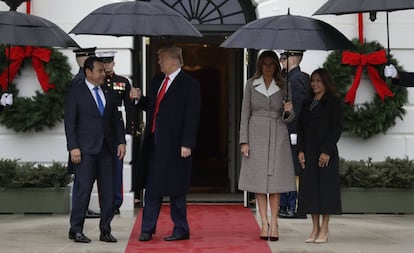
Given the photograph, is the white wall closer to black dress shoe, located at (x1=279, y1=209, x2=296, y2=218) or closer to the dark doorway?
black dress shoe, located at (x1=279, y1=209, x2=296, y2=218)

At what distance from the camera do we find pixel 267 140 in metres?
8.49

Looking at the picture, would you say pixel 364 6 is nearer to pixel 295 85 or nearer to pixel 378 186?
pixel 295 85

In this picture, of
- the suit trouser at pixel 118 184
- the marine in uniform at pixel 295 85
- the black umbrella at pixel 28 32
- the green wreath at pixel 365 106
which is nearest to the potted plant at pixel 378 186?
the green wreath at pixel 365 106

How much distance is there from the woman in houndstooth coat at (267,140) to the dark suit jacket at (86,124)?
1.39 meters

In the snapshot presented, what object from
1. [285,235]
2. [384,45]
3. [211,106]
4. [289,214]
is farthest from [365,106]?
[211,106]

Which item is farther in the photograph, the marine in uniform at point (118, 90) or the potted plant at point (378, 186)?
the potted plant at point (378, 186)

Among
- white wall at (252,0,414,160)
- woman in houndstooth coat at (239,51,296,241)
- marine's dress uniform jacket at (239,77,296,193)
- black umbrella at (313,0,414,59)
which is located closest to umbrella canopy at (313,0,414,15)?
black umbrella at (313,0,414,59)

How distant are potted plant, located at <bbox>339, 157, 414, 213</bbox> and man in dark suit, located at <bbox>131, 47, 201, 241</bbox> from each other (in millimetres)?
3126

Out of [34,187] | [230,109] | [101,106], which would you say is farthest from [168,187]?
[230,109]

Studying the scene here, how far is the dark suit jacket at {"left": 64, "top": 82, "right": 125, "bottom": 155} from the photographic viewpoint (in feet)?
27.3

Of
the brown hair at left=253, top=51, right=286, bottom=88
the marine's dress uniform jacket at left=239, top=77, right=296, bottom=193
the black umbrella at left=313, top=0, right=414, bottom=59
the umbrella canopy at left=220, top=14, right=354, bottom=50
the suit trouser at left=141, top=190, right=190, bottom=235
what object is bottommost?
the suit trouser at left=141, top=190, right=190, bottom=235

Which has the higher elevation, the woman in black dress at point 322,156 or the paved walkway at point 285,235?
the woman in black dress at point 322,156

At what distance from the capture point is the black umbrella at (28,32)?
809 cm

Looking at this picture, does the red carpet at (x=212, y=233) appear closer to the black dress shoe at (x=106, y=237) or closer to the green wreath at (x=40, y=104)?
the black dress shoe at (x=106, y=237)
